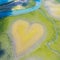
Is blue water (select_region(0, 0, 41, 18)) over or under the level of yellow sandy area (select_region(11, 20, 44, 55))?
over

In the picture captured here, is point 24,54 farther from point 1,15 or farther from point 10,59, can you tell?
point 1,15

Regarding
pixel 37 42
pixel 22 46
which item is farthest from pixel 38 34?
pixel 22 46

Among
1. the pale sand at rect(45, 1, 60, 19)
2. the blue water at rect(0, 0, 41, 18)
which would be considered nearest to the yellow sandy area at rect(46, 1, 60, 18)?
the pale sand at rect(45, 1, 60, 19)

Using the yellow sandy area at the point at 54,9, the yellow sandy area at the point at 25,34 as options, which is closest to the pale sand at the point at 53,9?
the yellow sandy area at the point at 54,9

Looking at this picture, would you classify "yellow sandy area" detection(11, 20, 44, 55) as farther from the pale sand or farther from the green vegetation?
the pale sand

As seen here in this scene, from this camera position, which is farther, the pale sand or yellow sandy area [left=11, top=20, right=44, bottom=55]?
the pale sand

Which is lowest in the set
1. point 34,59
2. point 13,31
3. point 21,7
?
point 34,59

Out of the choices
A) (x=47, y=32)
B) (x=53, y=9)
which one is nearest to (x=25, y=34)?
(x=47, y=32)
